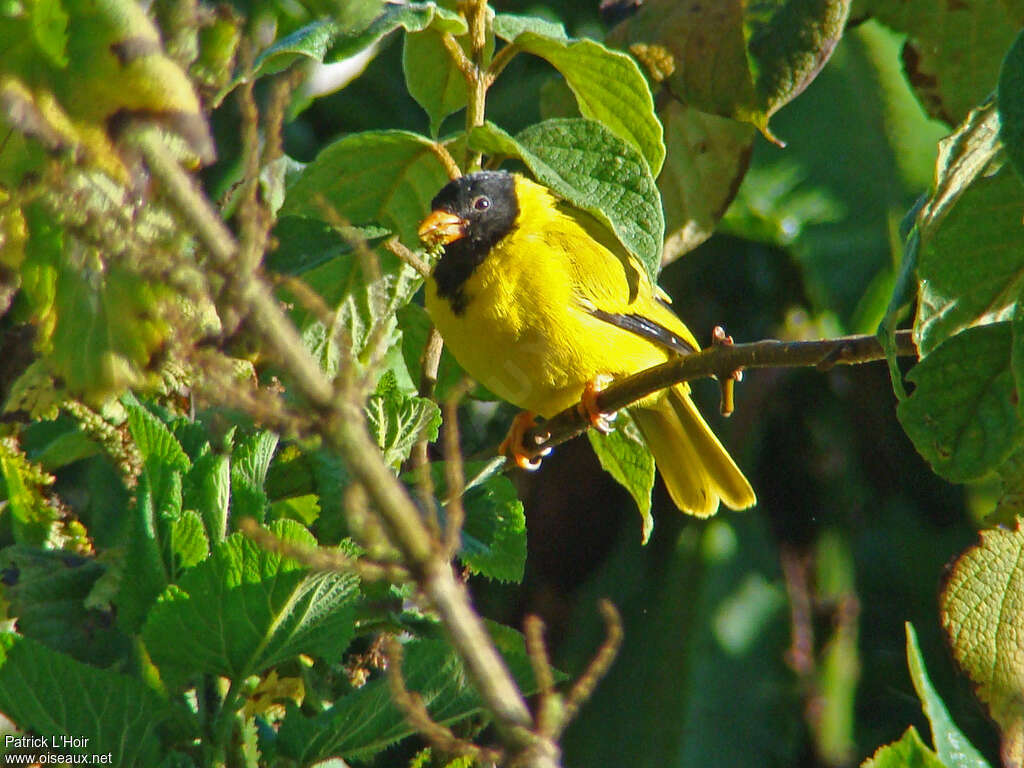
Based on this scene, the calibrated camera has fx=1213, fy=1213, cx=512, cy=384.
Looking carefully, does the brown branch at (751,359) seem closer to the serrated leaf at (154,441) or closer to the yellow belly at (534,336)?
the serrated leaf at (154,441)

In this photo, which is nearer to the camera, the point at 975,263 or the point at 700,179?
the point at 975,263

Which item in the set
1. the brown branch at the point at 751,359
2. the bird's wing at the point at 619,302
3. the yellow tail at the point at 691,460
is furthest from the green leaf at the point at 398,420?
the yellow tail at the point at 691,460

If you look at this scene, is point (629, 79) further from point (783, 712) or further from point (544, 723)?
point (783, 712)

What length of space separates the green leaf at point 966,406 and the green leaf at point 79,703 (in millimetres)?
856

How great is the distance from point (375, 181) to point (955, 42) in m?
Answer: 1.14

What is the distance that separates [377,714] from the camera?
4.14ft

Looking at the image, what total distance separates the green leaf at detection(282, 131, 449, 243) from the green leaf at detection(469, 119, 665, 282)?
0.67 ft

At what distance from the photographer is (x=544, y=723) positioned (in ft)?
2.30

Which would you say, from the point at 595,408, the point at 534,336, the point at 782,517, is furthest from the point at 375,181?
the point at 782,517

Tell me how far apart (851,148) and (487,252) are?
3.08 ft

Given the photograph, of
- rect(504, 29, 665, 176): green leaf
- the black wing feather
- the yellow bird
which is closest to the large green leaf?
rect(504, 29, 665, 176): green leaf

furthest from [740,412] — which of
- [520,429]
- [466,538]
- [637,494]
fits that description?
[466,538]

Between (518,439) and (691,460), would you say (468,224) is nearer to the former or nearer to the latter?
(518,439)

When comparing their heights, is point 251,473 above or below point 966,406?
above
